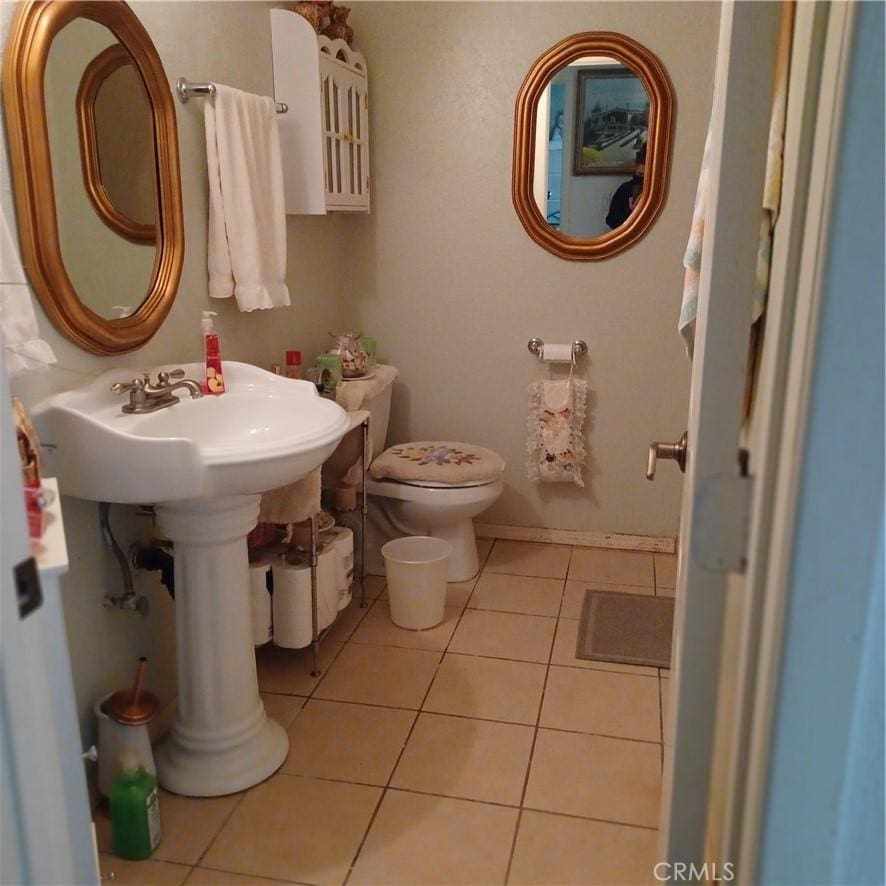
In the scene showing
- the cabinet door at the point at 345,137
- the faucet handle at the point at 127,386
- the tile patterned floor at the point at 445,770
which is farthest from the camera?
the cabinet door at the point at 345,137

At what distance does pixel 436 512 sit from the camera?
2.82 m

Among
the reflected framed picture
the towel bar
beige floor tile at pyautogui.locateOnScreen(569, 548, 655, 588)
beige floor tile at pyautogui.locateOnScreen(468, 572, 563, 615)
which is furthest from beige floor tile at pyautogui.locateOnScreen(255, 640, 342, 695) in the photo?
the reflected framed picture

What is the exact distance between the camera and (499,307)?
10.3ft

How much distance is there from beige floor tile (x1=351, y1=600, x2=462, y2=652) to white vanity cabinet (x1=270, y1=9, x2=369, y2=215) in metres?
1.34

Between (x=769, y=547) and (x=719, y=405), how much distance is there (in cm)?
14

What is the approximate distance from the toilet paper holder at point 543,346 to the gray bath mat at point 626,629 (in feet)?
2.93

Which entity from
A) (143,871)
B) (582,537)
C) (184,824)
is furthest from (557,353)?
(143,871)

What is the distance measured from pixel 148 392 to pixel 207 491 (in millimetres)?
372

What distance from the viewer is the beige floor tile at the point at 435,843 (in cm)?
164

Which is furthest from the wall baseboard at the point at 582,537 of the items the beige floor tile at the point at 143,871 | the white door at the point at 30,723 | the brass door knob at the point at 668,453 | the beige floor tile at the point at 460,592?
the white door at the point at 30,723

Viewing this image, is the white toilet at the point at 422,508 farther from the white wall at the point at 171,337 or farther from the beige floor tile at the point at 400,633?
the white wall at the point at 171,337

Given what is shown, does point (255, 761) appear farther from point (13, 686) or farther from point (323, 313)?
point (323, 313)

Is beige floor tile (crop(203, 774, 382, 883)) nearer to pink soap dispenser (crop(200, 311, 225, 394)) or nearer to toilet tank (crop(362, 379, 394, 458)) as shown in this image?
pink soap dispenser (crop(200, 311, 225, 394))

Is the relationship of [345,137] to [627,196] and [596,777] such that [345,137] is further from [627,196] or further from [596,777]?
[596,777]
